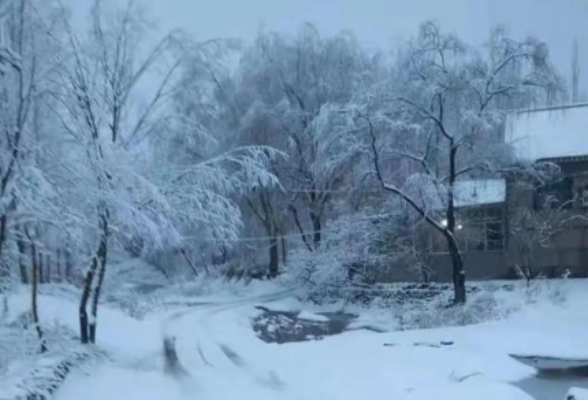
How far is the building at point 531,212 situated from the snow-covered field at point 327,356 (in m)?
2.08

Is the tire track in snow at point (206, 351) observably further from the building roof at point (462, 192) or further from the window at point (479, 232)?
the window at point (479, 232)

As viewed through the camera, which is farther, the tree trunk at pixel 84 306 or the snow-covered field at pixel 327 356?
the tree trunk at pixel 84 306

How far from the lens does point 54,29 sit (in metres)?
11.0

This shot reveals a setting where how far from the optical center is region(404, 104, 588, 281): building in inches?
934

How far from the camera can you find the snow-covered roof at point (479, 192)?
73.4 feet

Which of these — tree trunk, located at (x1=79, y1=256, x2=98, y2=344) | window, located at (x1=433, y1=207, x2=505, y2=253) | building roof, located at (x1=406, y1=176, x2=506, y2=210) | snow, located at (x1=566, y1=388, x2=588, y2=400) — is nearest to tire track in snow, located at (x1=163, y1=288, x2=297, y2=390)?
tree trunk, located at (x1=79, y1=256, x2=98, y2=344)

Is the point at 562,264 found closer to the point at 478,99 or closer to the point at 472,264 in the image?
the point at 472,264

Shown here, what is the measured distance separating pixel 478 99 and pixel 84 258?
13730 mm

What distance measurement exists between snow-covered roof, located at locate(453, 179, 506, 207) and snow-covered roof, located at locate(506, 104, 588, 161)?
5.92 feet

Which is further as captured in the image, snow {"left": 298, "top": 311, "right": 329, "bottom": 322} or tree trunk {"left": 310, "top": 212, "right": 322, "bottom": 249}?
tree trunk {"left": 310, "top": 212, "right": 322, "bottom": 249}

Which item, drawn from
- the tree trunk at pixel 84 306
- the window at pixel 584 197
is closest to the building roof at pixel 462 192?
the window at pixel 584 197

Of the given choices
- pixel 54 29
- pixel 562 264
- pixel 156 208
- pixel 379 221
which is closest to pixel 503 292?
pixel 562 264

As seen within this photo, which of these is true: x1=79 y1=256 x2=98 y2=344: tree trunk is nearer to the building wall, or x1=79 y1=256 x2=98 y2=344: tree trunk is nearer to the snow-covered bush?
the snow-covered bush

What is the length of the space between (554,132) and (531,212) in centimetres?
431
